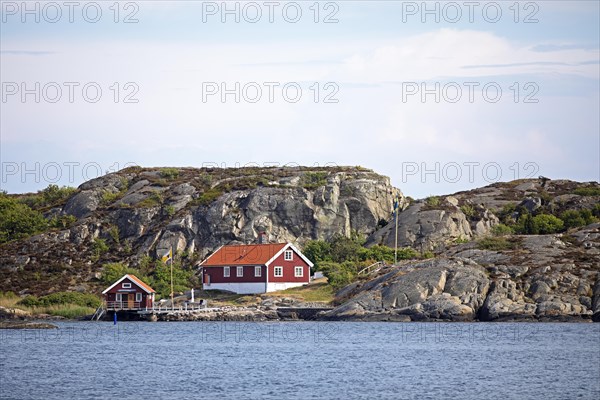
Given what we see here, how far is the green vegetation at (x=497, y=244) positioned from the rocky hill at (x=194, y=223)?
24.9m

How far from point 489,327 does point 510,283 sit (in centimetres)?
587

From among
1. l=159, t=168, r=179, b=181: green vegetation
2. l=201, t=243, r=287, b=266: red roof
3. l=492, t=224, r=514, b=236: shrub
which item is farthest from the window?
l=159, t=168, r=179, b=181: green vegetation

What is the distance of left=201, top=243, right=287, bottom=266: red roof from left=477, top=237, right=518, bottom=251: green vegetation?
64.8 feet

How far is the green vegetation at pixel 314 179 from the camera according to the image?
113438 mm

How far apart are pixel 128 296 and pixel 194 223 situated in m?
24.2

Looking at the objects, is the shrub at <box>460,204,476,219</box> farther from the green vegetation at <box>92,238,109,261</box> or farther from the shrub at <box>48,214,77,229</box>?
the shrub at <box>48,214,77,229</box>

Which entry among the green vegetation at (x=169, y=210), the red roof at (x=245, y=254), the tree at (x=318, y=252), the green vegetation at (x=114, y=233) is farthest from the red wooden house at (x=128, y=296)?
the green vegetation at (x=169, y=210)

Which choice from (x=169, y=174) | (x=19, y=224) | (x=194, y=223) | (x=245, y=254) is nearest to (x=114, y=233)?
(x=194, y=223)

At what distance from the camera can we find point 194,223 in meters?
108

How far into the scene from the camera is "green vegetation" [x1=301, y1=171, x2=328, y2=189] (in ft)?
372

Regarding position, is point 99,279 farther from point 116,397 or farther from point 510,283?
point 116,397

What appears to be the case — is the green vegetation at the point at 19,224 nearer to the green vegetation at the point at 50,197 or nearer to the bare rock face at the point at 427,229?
the green vegetation at the point at 50,197

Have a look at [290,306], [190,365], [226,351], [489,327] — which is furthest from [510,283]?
[190,365]

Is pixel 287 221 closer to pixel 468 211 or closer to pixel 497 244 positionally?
pixel 468 211
